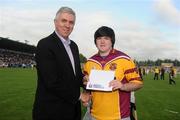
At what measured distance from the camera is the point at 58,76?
17.0 ft

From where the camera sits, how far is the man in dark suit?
5148 millimetres

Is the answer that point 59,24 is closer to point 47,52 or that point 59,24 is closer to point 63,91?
point 47,52

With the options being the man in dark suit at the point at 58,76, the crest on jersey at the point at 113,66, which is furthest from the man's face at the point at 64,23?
the crest on jersey at the point at 113,66

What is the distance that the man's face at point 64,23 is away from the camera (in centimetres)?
538

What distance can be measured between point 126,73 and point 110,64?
243 millimetres

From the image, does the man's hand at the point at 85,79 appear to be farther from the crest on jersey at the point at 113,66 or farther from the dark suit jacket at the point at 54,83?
the crest on jersey at the point at 113,66

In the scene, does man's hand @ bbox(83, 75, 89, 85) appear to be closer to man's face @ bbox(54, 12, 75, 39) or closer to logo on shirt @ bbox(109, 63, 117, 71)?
logo on shirt @ bbox(109, 63, 117, 71)

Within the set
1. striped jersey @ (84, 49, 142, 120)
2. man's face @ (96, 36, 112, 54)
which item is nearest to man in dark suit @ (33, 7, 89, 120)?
striped jersey @ (84, 49, 142, 120)

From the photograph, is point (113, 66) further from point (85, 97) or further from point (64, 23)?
point (64, 23)

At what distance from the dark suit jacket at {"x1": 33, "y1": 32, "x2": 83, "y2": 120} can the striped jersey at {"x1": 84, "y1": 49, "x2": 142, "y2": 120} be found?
0.35 m

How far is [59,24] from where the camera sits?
213 inches

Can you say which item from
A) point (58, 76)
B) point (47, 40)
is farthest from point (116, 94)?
point (47, 40)

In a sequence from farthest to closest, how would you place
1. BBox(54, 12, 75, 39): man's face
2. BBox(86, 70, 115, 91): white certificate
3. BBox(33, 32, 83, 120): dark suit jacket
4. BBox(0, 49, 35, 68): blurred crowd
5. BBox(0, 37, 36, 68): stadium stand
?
BBox(0, 37, 36, 68): stadium stand → BBox(0, 49, 35, 68): blurred crowd → BBox(54, 12, 75, 39): man's face → BBox(86, 70, 115, 91): white certificate → BBox(33, 32, 83, 120): dark suit jacket

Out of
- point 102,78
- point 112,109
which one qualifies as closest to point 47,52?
point 102,78
